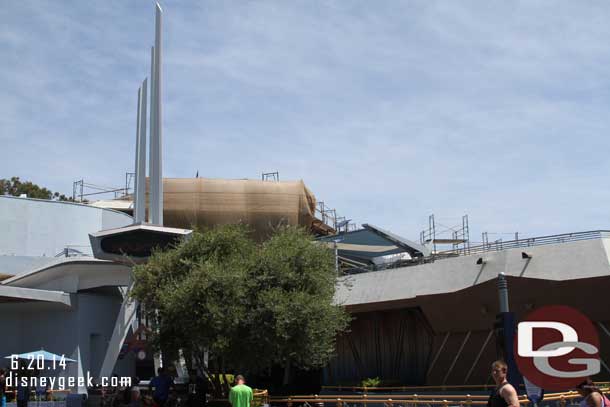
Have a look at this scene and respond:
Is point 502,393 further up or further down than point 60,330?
further down

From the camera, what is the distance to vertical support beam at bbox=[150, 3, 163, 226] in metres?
40.6

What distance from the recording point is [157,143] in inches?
1615

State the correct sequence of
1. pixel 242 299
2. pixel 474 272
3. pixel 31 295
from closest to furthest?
pixel 242 299 < pixel 474 272 < pixel 31 295

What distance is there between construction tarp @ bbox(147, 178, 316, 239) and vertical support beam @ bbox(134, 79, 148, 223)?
35.5 ft

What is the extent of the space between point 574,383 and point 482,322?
1679 centimetres

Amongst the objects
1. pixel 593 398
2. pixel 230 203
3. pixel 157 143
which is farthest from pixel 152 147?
pixel 593 398

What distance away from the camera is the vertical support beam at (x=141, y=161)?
41.9 metres

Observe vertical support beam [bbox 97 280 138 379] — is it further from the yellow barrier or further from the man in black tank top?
the man in black tank top

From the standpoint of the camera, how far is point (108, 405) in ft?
87.5

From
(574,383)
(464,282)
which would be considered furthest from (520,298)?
(574,383)

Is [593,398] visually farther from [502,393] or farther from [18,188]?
[18,188]

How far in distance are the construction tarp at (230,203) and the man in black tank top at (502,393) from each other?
44.6 m

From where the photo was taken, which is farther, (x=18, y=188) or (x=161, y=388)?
(x=18, y=188)

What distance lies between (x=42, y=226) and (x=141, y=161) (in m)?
9.30
